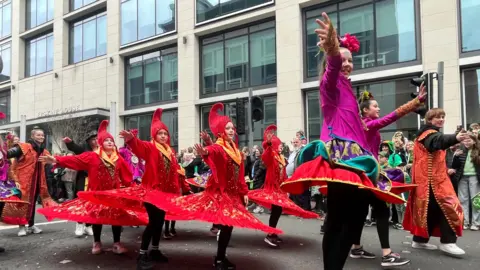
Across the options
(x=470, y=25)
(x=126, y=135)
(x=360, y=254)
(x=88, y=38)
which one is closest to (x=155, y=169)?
(x=126, y=135)

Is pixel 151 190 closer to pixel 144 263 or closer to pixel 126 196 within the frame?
pixel 126 196

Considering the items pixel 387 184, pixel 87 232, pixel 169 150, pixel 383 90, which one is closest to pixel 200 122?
pixel 383 90

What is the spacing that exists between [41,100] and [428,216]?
2691 centimetres

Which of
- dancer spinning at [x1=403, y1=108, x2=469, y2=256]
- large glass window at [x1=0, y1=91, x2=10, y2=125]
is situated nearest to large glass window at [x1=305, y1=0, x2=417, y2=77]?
dancer spinning at [x1=403, y1=108, x2=469, y2=256]

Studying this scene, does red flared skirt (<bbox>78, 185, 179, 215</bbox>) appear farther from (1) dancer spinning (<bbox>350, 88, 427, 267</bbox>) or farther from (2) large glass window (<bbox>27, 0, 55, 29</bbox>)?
(2) large glass window (<bbox>27, 0, 55, 29</bbox>)

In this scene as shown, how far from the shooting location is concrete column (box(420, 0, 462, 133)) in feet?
42.5

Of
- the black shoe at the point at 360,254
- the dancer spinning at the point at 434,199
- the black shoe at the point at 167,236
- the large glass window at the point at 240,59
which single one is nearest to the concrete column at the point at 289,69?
the large glass window at the point at 240,59

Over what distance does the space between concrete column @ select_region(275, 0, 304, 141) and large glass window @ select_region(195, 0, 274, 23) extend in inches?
45.4

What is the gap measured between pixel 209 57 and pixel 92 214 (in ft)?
51.0

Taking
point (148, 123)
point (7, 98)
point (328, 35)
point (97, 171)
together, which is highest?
point (7, 98)

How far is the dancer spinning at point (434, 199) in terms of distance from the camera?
5410mm

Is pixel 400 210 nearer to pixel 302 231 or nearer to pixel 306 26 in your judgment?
pixel 302 231

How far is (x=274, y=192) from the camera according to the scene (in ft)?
21.3

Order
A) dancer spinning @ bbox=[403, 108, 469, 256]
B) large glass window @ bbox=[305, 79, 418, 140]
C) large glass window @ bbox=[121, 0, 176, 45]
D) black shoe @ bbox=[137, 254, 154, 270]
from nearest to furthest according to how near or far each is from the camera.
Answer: black shoe @ bbox=[137, 254, 154, 270] < dancer spinning @ bbox=[403, 108, 469, 256] < large glass window @ bbox=[305, 79, 418, 140] < large glass window @ bbox=[121, 0, 176, 45]
